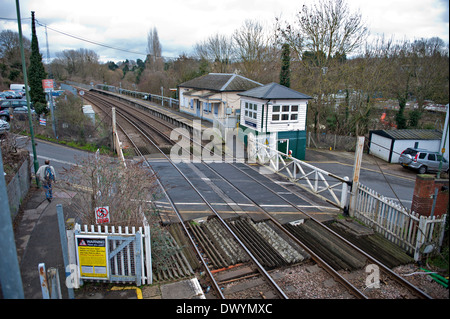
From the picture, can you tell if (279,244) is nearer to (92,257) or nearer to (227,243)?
(227,243)

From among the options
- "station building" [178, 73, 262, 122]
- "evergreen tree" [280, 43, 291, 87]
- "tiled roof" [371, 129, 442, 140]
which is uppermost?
"evergreen tree" [280, 43, 291, 87]

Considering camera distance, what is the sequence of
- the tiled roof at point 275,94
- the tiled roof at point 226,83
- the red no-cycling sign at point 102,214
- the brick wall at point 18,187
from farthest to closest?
the tiled roof at point 226,83
the tiled roof at point 275,94
the brick wall at point 18,187
the red no-cycling sign at point 102,214

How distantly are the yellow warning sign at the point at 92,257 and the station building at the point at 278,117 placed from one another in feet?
44.7

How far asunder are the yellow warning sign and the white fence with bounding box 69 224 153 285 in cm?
11

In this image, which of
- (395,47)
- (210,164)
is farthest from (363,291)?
(395,47)

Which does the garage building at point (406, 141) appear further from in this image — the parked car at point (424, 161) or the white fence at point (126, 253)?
the white fence at point (126, 253)

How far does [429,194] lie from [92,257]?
8600mm

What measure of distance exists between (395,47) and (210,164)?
24824mm

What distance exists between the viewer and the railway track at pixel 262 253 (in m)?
6.96

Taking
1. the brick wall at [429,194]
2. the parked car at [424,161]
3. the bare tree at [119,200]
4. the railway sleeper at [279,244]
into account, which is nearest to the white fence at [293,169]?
the railway sleeper at [279,244]

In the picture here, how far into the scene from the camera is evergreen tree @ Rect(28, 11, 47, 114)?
29.1 metres

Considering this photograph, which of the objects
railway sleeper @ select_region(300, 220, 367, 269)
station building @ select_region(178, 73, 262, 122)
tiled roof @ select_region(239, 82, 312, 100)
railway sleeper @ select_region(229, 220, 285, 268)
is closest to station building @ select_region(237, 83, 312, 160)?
tiled roof @ select_region(239, 82, 312, 100)

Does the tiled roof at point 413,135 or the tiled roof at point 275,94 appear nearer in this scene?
the tiled roof at point 275,94

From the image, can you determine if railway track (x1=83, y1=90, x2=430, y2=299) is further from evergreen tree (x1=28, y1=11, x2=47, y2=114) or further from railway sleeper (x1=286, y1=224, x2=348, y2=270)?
evergreen tree (x1=28, y1=11, x2=47, y2=114)
